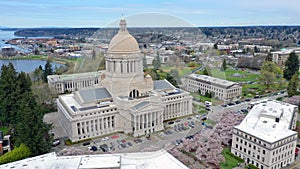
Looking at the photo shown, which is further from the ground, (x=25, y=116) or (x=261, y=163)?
(x=25, y=116)

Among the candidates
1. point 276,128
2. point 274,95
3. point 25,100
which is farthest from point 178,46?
point 274,95

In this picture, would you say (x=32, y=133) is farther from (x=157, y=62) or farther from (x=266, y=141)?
(x=266, y=141)

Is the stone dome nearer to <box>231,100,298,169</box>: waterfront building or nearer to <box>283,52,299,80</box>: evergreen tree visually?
<box>231,100,298,169</box>: waterfront building

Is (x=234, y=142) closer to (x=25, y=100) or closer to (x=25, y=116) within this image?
(x=25, y=116)

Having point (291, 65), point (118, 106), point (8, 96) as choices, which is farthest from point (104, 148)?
point (291, 65)

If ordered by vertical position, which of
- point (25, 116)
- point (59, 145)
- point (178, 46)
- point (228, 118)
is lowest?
point (59, 145)

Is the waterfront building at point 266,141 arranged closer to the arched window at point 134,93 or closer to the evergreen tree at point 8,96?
the arched window at point 134,93
